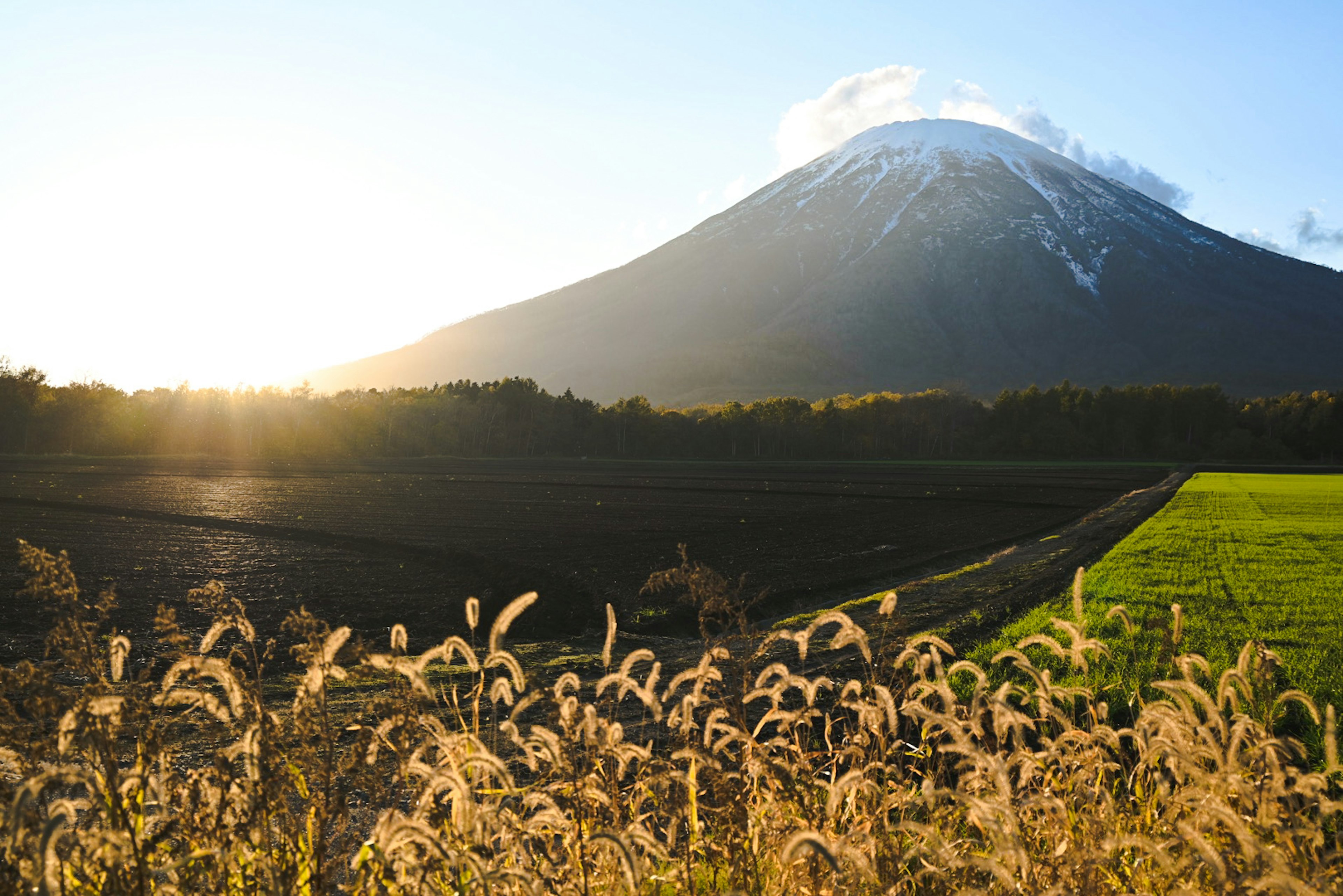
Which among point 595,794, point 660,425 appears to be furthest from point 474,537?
point 660,425

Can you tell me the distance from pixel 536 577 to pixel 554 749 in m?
17.9

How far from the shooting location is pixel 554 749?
3.27 meters

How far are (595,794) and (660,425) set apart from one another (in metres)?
132

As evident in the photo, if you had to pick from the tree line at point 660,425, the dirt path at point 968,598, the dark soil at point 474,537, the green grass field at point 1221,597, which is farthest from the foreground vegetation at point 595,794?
the tree line at point 660,425

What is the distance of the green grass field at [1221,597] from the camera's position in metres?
10.1

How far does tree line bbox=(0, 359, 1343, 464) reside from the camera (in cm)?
11312

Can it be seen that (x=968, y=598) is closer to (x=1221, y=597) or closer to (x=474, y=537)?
(x=1221, y=597)

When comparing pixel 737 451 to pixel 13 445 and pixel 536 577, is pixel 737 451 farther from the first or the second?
pixel 536 577

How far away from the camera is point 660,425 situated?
135500mm

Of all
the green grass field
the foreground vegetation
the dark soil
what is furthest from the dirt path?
the dark soil

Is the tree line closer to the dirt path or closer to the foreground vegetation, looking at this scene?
the dirt path

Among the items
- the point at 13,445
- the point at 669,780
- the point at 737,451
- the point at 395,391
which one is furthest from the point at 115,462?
the point at 669,780

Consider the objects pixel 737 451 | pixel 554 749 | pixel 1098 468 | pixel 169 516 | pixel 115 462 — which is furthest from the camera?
pixel 737 451

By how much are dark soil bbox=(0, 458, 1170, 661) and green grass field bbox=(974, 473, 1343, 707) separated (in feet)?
17.0
